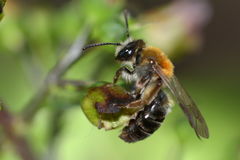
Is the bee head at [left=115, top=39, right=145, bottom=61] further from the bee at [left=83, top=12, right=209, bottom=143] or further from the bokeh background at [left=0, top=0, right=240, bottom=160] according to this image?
the bokeh background at [left=0, top=0, right=240, bottom=160]

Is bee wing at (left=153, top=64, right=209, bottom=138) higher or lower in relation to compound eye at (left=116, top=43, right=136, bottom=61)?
lower

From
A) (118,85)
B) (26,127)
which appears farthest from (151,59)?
(26,127)

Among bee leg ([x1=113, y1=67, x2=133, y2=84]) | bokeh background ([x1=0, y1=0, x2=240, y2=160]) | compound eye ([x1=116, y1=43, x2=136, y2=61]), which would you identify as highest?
compound eye ([x1=116, y1=43, x2=136, y2=61])

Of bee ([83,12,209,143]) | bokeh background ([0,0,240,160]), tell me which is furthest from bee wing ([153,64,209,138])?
bokeh background ([0,0,240,160])

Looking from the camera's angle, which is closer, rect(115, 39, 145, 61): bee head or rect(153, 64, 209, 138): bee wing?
rect(153, 64, 209, 138): bee wing

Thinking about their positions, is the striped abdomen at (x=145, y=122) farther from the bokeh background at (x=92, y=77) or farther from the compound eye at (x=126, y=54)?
the bokeh background at (x=92, y=77)

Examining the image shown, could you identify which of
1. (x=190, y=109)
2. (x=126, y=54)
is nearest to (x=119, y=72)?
(x=126, y=54)
